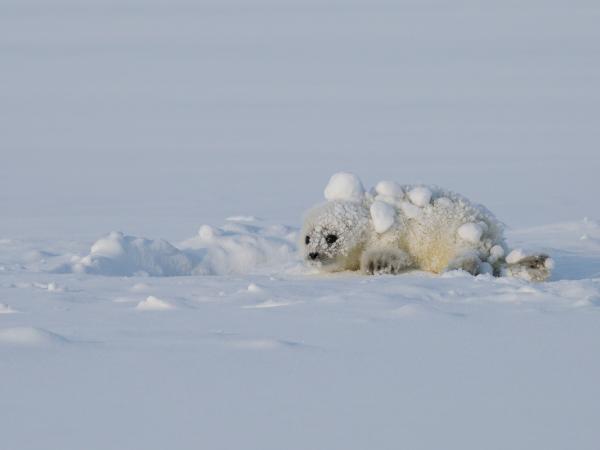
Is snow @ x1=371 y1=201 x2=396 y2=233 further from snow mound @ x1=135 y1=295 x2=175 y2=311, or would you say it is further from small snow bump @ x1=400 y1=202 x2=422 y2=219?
snow mound @ x1=135 y1=295 x2=175 y2=311

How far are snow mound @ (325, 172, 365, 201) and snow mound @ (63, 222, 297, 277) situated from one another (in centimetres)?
101

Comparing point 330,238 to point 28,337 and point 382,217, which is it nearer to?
point 382,217

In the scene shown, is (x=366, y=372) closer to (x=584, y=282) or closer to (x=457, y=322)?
(x=457, y=322)

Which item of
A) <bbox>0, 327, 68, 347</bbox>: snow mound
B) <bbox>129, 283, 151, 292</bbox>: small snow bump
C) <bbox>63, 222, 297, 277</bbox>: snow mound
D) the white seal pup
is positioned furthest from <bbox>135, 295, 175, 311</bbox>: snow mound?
<bbox>63, 222, 297, 277</bbox>: snow mound

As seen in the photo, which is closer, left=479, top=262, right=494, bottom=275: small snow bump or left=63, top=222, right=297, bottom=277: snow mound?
left=479, top=262, right=494, bottom=275: small snow bump

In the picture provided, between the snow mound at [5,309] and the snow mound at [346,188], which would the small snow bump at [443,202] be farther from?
the snow mound at [5,309]

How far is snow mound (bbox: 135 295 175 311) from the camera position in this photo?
398 cm

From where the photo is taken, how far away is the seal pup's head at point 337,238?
6180mm

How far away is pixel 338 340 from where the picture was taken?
3.26 m

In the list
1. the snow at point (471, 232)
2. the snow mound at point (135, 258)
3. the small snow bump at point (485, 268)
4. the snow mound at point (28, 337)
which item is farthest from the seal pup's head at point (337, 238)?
the snow mound at point (28, 337)

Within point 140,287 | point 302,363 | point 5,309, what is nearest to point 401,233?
point 140,287

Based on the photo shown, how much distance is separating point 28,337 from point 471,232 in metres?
3.41

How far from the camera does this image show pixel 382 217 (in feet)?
20.0

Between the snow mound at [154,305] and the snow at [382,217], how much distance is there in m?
2.29
